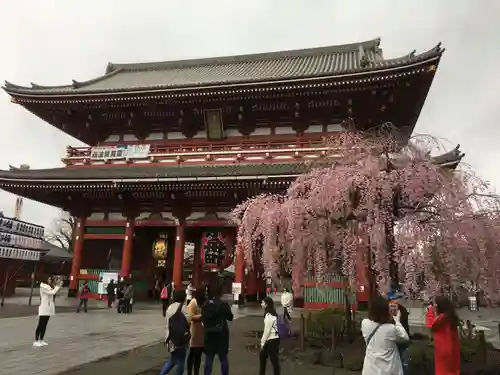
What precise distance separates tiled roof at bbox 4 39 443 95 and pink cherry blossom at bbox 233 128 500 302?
13.8 metres

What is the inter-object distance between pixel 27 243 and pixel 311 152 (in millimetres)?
17248

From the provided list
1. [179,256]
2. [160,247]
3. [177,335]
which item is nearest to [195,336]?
[177,335]

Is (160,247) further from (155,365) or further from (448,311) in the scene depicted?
(448,311)

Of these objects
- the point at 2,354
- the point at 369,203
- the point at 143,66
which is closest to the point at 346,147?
the point at 369,203

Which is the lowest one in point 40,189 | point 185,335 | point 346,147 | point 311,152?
point 185,335

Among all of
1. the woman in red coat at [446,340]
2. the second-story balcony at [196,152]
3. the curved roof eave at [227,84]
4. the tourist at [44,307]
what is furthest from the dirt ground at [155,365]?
the curved roof eave at [227,84]

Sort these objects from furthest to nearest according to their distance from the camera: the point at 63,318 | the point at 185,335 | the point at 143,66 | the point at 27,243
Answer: the point at 143,66 < the point at 27,243 < the point at 63,318 < the point at 185,335

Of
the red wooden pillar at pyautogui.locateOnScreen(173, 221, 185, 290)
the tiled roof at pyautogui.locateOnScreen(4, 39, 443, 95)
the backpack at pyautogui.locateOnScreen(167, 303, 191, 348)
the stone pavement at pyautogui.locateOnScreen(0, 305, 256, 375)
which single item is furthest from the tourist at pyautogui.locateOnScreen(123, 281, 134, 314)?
the backpack at pyautogui.locateOnScreen(167, 303, 191, 348)

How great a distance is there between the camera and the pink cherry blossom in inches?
354

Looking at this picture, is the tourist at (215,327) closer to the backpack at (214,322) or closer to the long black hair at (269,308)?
the backpack at (214,322)

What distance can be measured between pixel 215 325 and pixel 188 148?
1613cm

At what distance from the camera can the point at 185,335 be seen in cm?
632

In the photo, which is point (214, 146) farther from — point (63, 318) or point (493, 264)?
point (493, 264)

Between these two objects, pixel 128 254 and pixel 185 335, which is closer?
pixel 185 335
